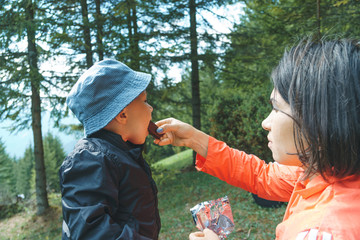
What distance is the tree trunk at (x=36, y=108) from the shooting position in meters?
7.48

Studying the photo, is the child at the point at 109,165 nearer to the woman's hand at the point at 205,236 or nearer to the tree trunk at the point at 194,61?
the woman's hand at the point at 205,236

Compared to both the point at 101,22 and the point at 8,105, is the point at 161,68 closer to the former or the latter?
the point at 101,22

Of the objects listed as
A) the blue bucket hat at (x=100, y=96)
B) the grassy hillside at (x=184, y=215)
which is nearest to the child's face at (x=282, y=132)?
the blue bucket hat at (x=100, y=96)

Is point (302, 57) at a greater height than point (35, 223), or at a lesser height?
greater

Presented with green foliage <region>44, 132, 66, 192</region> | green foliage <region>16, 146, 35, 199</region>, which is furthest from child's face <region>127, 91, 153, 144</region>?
green foliage <region>16, 146, 35, 199</region>

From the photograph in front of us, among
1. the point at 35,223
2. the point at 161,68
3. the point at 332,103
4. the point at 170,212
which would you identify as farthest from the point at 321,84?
the point at 35,223

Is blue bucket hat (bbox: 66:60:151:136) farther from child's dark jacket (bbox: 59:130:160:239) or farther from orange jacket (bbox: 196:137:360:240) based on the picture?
orange jacket (bbox: 196:137:360:240)

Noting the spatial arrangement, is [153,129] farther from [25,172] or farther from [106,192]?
[25,172]

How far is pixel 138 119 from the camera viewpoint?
196cm

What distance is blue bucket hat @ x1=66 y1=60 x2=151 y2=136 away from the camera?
172cm

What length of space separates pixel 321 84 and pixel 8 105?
9.44 metres

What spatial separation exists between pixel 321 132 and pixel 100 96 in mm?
1287

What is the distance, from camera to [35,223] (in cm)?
866

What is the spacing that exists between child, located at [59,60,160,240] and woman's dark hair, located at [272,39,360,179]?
103 cm
